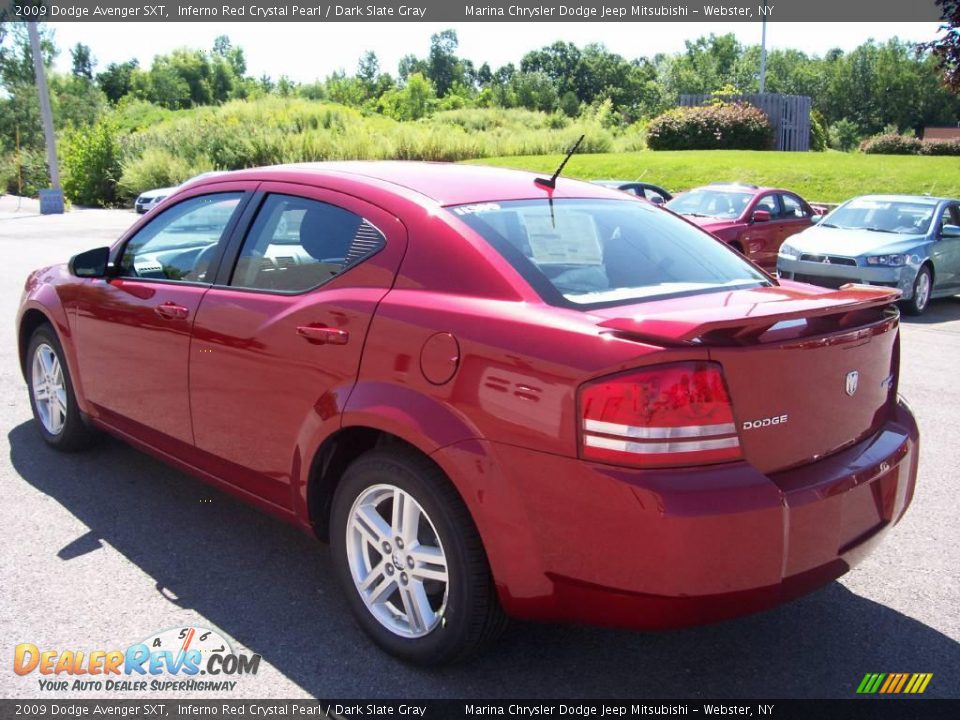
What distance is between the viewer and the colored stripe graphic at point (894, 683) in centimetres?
298

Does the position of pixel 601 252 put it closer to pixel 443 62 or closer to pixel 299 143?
pixel 299 143

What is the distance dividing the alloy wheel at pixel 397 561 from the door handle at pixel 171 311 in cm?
131

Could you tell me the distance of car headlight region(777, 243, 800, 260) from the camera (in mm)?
12055

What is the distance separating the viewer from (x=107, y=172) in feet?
117

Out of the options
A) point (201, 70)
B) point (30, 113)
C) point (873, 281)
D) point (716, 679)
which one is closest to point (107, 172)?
point (30, 113)

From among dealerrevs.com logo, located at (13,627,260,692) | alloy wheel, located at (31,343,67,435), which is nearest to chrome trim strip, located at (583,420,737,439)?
dealerrevs.com logo, located at (13,627,260,692)

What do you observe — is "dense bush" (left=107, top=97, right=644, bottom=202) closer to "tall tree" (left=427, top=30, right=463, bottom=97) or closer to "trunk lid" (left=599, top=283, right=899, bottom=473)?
"trunk lid" (left=599, top=283, right=899, bottom=473)

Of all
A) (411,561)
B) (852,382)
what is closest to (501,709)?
(411,561)

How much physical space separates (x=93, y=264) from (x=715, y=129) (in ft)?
103

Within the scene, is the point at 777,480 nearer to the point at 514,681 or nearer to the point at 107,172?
the point at 514,681

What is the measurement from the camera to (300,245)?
3631 millimetres

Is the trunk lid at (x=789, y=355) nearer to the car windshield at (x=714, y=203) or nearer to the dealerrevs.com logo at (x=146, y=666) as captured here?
the dealerrevs.com logo at (x=146, y=666)

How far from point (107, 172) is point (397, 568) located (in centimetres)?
3649

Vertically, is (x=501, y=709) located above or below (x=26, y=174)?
below
